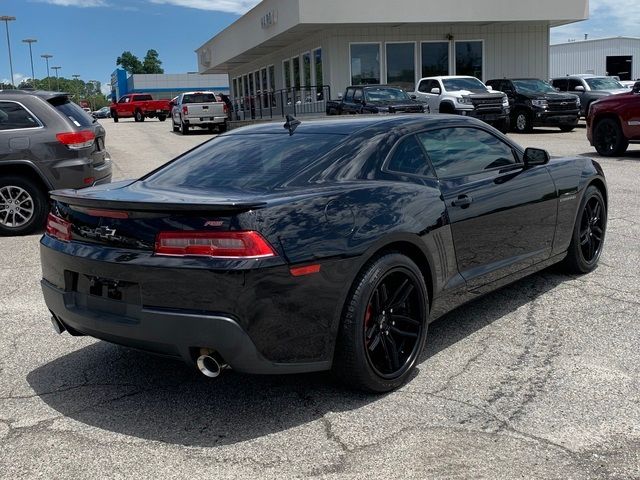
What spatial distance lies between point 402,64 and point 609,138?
50.9 ft

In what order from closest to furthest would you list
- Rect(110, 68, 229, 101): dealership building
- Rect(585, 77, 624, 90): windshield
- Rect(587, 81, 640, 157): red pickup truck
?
Rect(587, 81, 640, 157): red pickup truck, Rect(585, 77, 624, 90): windshield, Rect(110, 68, 229, 101): dealership building

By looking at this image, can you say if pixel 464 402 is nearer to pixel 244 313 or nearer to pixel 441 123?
pixel 244 313

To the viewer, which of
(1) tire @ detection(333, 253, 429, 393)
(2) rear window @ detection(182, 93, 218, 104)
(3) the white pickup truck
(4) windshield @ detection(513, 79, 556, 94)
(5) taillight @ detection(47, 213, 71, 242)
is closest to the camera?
(1) tire @ detection(333, 253, 429, 393)

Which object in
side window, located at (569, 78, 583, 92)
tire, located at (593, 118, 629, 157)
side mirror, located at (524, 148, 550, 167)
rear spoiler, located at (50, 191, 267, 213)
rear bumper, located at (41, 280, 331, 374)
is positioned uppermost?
side window, located at (569, 78, 583, 92)

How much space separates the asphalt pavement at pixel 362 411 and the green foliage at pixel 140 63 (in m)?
191

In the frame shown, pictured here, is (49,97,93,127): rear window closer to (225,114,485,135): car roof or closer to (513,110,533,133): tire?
(225,114,485,135): car roof

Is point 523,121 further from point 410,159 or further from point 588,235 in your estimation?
point 410,159

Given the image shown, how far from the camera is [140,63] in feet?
617

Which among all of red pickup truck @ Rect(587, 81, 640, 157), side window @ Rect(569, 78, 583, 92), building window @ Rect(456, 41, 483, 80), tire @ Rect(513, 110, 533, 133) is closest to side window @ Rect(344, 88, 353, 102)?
tire @ Rect(513, 110, 533, 133)

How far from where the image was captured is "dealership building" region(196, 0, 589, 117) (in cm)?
2672

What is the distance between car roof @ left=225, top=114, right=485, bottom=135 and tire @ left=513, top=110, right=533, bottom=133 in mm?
19320

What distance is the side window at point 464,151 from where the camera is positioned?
14.6ft

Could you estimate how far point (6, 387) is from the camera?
406 centimetres

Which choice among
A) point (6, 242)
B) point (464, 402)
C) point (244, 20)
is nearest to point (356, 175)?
point (464, 402)
